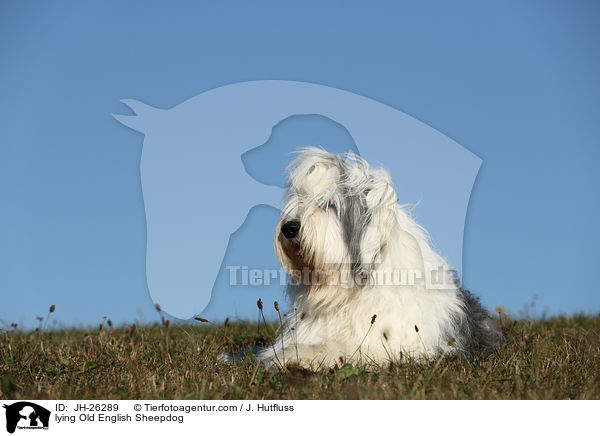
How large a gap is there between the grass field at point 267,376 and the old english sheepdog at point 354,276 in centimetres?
33

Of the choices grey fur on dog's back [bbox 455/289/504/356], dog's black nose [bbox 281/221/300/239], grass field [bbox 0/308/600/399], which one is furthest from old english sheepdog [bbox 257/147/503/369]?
grass field [bbox 0/308/600/399]

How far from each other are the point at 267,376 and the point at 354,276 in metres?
1.20

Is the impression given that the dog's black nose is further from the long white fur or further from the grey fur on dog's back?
the grey fur on dog's back

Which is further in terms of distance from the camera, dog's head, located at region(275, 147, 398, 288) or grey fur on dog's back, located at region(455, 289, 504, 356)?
grey fur on dog's back, located at region(455, 289, 504, 356)

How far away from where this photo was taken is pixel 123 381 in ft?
14.4

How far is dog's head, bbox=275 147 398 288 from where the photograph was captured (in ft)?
16.3

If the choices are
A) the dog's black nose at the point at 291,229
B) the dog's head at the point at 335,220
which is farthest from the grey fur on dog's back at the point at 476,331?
the dog's black nose at the point at 291,229

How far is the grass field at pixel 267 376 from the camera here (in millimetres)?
3869
